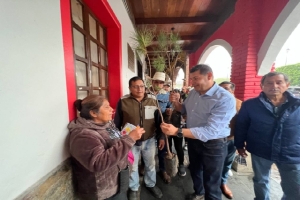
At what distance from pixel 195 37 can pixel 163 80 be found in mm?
4538

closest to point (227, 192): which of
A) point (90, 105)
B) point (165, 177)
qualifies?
point (165, 177)

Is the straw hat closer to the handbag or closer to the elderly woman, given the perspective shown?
the elderly woman

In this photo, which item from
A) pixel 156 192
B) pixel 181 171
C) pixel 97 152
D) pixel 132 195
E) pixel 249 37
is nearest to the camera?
pixel 97 152

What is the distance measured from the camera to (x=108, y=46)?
2266mm

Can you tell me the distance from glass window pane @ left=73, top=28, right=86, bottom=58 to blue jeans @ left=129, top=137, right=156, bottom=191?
1.22 meters

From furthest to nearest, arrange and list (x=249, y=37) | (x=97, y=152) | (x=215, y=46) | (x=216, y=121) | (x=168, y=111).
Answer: (x=215, y=46)
(x=249, y=37)
(x=168, y=111)
(x=216, y=121)
(x=97, y=152)

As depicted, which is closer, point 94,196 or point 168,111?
point 94,196

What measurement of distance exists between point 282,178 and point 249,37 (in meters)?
2.56

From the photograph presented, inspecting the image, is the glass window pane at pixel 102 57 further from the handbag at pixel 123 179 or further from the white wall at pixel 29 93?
the handbag at pixel 123 179

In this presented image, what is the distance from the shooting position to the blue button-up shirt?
120 centimetres

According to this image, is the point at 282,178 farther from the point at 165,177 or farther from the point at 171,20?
the point at 171,20

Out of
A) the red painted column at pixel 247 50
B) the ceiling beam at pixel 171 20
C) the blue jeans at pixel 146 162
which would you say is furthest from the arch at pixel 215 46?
the blue jeans at pixel 146 162

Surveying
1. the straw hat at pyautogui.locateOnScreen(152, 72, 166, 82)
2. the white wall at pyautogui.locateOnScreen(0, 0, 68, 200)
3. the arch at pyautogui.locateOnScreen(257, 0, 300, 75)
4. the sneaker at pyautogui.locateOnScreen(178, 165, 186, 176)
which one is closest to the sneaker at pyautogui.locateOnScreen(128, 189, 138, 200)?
the sneaker at pyautogui.locateOnScreen(178, 165, 186, 176)

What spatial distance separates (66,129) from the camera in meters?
1.00
